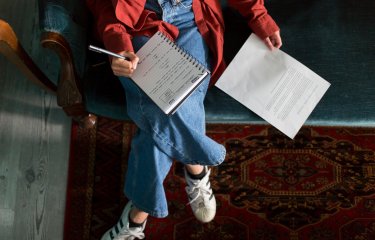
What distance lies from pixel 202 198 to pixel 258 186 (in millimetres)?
216

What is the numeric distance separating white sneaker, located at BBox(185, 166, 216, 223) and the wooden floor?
0.43 meters

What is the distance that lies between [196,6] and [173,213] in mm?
643

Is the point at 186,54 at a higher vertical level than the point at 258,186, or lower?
higher

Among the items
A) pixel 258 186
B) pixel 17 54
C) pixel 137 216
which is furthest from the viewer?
pixel 258 186

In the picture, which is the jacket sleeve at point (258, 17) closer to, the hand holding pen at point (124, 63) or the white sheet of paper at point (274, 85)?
the white sheet of paper at point (274, 85)

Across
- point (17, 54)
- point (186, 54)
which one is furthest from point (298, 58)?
point (17, 54)

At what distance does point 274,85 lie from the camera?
1071mm

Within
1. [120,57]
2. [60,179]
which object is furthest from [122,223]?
[120,57]

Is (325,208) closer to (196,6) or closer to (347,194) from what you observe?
(347,194)


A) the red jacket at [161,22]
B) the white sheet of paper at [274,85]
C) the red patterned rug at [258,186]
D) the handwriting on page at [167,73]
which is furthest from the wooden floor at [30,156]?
the white sheet of paper at [274,85]

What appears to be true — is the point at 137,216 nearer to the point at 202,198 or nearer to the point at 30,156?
the point at 202,198

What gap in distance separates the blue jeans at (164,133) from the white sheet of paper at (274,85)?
0.09 m

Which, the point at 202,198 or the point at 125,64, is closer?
the point at 125,64

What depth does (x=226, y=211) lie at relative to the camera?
1.31 metres
